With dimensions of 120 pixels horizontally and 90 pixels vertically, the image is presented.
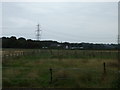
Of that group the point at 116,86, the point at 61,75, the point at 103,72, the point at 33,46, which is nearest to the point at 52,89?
the point at 116,86

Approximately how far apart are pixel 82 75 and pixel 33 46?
61.4 m

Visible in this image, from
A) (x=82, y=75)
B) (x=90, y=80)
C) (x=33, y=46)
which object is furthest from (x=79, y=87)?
(x=33, y=46)

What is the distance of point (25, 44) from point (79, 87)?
56.4 m

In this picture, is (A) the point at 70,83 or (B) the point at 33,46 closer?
(A) the point at 70,83

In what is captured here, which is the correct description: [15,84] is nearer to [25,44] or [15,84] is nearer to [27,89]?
[27,89]

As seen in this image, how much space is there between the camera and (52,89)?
8.30 metres

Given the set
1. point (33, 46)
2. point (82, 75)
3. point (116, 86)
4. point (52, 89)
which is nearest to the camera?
point (116, 86)

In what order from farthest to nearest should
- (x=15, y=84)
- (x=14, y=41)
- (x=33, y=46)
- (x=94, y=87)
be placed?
(x=33, y=46), (x=14, y=41), (x=15, y=84), (x=94, y=87)

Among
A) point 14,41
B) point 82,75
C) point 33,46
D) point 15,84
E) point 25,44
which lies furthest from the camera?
point 33,46

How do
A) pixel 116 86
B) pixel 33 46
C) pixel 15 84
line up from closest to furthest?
pixel 116 86 → pixel 15 84 → pixel 33 46

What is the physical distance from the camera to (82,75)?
1098 centimetres

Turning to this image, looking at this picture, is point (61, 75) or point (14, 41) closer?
point (61, 75)

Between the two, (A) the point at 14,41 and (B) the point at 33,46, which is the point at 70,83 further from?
(B) the point at 33,46

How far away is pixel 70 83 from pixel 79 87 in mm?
919
